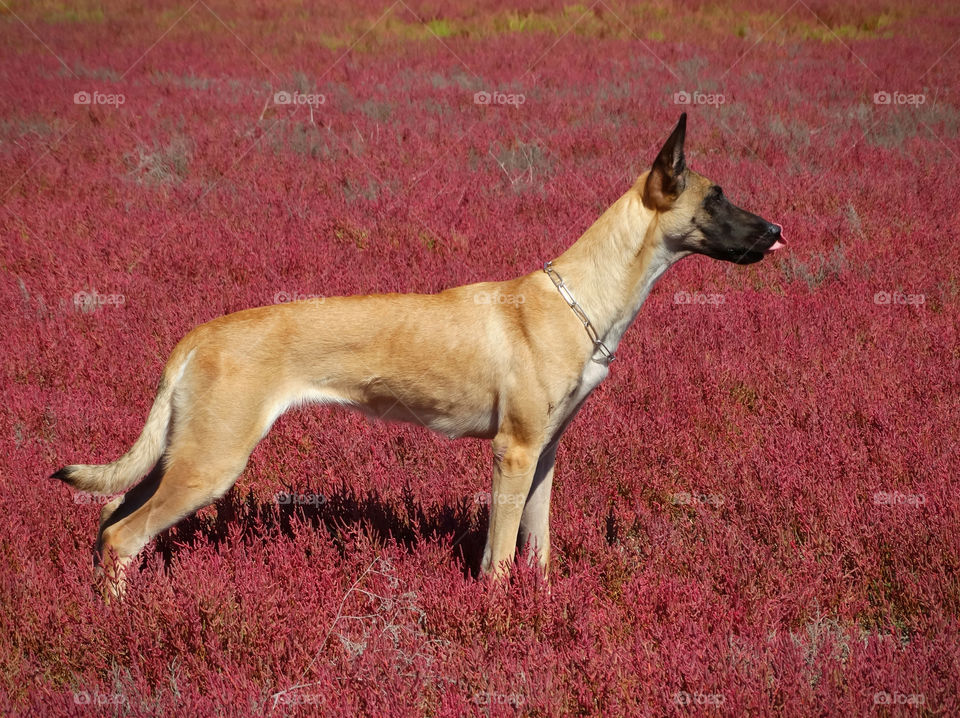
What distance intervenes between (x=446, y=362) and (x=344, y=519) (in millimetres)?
1033

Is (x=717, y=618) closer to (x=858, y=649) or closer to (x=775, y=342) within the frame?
(x=858, y=649)

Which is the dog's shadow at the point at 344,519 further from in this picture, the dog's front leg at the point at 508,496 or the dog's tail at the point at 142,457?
the dog's tail at the point at 142,457

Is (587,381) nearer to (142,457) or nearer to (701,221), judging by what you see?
(701,221)

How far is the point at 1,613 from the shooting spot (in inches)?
119

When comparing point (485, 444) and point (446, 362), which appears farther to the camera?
point (485, 444)

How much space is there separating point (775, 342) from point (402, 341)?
3352mm

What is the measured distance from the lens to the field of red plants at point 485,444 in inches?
109

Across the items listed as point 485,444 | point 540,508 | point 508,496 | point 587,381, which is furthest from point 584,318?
point 485,444

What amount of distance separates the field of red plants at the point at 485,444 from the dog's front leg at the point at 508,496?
170 millimetres

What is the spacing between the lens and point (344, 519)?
388 cm

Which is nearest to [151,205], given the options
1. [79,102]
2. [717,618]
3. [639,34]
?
[79,102]

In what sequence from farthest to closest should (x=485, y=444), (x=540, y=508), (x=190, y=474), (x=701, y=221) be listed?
1. (x=485, y=444)
2. (x=540, y=508)
3. (x=701, y=221)
4. (x=190, y=474)

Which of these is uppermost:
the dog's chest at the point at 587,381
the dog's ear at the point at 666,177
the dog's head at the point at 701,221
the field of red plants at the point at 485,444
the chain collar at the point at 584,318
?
the dog's ear at the point at 666,177

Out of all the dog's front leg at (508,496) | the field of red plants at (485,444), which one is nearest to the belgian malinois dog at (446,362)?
the dog's front leg at (508,496)
